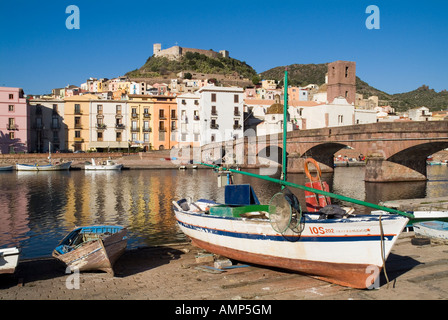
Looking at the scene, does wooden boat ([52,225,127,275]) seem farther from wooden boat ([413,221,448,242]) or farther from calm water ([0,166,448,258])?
wooden boat ([413,221,448,242])

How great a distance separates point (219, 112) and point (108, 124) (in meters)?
21.3

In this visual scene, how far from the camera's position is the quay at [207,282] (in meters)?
11.1

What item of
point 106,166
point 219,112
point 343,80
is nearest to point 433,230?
point 106,166

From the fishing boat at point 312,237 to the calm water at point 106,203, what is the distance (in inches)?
225

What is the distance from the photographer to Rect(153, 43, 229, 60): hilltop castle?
176000 mm

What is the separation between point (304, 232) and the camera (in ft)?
38.6

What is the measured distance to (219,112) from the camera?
75688mm

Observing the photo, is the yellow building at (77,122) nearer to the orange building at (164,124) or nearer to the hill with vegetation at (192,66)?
the orange building at (164,124)

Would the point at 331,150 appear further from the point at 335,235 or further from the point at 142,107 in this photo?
the point at 335,235

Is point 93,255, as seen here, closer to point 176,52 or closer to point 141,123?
point 141,123

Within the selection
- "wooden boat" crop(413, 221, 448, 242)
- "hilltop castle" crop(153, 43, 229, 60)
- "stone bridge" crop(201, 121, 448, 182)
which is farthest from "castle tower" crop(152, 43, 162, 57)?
"wooden boat" crop(413, 221, 448, 242)

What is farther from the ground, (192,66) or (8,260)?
(192,66)

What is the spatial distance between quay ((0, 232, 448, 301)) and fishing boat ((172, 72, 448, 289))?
51cm
